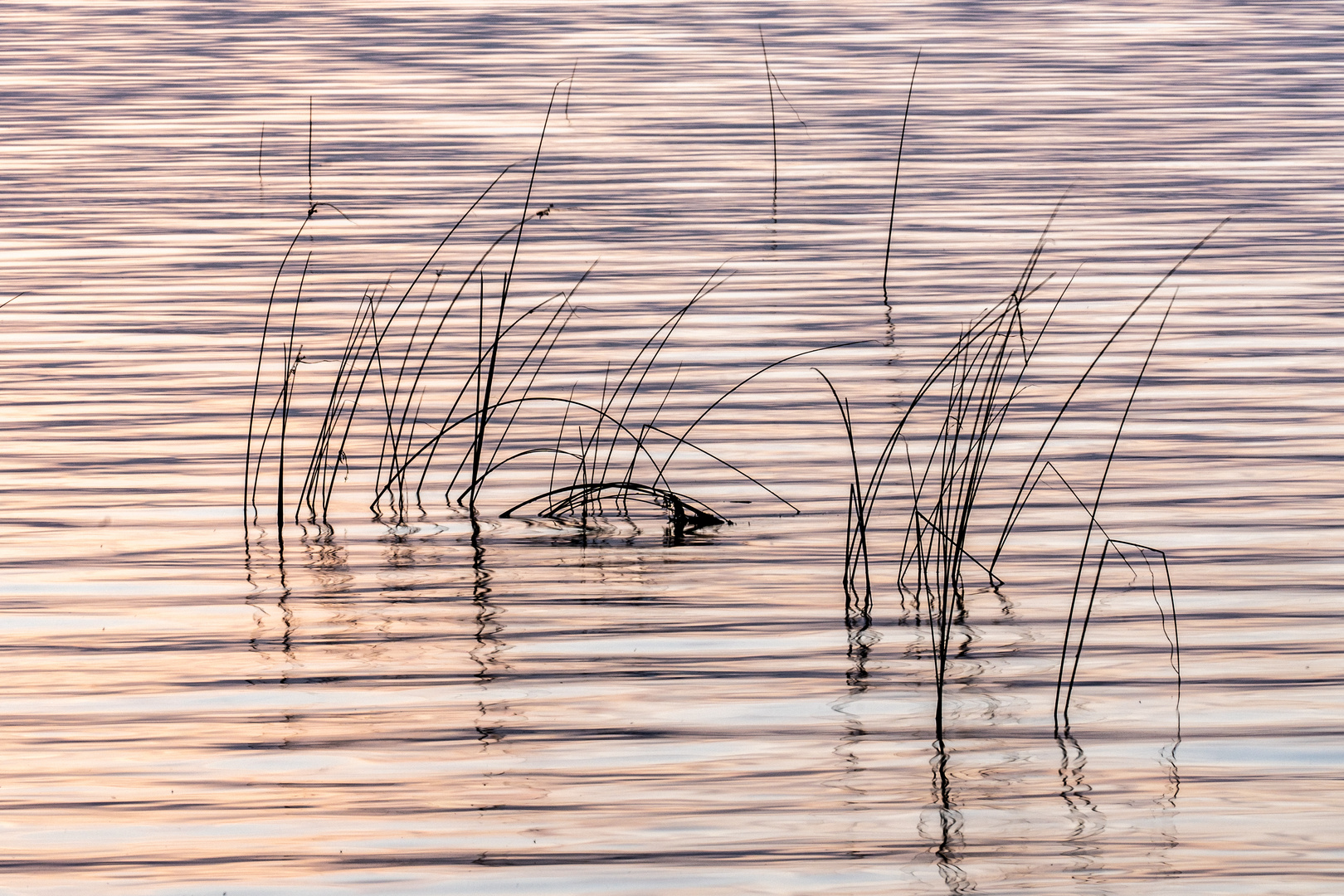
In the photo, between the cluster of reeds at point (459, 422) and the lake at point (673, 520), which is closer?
the lake at point (673, 520)

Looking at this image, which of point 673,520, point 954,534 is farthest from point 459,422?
point 954,534

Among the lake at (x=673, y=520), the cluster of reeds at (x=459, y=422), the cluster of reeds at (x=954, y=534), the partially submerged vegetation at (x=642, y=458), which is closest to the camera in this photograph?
the lake at (x=673, y=520)

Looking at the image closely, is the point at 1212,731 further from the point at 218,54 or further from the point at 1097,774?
the point at 218,54

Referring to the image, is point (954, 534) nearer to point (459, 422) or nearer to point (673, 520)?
point (673, 520)

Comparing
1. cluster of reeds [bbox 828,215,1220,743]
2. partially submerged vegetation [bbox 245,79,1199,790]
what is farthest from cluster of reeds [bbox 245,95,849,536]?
cluster of reeds [bbox 828,215,1220,743]

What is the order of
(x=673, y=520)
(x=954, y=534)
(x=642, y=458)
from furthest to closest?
(x=642, y=458) → (x=673, y=520) → (x=954, y=534)

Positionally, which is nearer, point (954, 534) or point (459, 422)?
point (954, 534)

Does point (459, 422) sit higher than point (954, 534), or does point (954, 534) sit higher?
point (459, 422)

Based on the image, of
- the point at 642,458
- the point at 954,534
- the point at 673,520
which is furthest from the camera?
the point at 642,458

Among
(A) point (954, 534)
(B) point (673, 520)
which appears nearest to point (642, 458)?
(B) point (673, 520)

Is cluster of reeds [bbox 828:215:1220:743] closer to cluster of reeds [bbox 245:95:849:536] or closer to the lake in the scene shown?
the lake

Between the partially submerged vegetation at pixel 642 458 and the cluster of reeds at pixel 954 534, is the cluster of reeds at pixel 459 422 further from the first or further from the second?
the cluster of reeds at pixel 954 534

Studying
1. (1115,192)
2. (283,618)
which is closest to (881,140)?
(1115,192)

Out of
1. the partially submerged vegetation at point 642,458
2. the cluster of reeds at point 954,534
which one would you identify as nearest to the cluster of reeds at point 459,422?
the partially submerged vegetation at point 642,458
